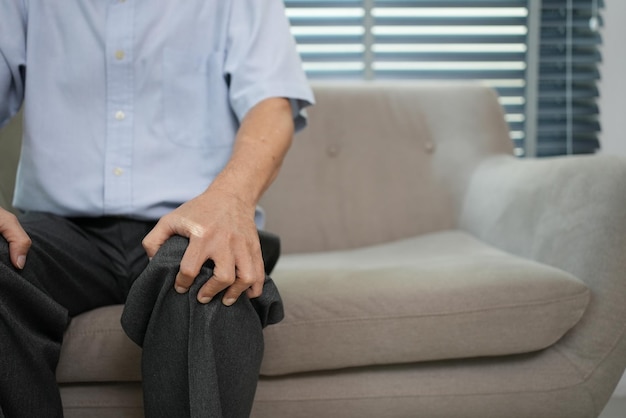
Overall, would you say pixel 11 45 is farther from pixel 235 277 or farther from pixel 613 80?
pixel 613 80

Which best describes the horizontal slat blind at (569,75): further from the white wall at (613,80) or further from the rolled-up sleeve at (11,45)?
the rolled-up sleeve at (11,45)

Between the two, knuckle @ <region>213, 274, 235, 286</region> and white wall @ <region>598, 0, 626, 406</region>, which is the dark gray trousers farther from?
white wall @ <region>598, 0, 626, 406</region>

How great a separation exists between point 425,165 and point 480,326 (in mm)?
734

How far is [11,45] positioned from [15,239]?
1.27 ft

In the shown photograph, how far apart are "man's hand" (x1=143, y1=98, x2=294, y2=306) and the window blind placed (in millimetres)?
1646

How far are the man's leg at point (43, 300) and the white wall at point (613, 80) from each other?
2056 mm

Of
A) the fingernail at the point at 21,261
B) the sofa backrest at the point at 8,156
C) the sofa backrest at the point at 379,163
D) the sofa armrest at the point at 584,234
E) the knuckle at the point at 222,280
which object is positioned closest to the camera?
the knuckle at the point at 222,280

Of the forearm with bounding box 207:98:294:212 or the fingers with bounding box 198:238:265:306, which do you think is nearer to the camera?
the fingers with bounding box 198:238:265:306

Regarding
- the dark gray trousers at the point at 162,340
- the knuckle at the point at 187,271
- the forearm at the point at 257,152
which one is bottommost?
the dark gray trousers at the point at 162,340

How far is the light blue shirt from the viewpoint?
1.02m

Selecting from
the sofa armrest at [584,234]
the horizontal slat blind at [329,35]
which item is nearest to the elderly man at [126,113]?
the sofa armrest at [584,234]

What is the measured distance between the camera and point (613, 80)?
2492 mm

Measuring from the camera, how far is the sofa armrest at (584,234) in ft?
3.63

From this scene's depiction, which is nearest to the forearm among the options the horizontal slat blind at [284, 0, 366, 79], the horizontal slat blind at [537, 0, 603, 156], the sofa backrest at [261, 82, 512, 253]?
the sofa backrest at [261, 82, 512, 253]
